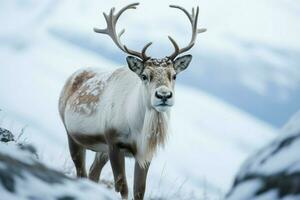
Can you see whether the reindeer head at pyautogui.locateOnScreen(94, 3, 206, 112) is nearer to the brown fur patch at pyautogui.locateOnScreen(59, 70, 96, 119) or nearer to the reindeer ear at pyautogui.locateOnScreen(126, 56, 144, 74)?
the reindeer ear at pyautogui.locateOnScreen(126, 56, 144, 74)

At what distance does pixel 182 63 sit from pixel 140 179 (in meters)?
1.68

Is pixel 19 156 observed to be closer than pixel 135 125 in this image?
Yes

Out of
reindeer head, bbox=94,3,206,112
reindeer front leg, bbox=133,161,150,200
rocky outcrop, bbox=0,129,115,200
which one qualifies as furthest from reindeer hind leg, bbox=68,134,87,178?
rocky outcrop, bbox=0,129,115,200

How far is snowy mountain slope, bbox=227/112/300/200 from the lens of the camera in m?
2.29

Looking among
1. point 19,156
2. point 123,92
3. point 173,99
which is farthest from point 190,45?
point 19,156

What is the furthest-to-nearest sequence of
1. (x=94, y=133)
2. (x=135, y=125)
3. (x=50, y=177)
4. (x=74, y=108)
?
1. (x=74, y=108)
2. (x=94, y=133)
3. (x=135, y=125)
4. (x=50, y=177)

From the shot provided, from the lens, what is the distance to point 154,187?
9.31 m

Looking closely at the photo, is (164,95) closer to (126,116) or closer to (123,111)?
(126,116)

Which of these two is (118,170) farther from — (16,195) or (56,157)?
(16,195)

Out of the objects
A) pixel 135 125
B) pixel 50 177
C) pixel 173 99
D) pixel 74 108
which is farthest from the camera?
pixel 74 108

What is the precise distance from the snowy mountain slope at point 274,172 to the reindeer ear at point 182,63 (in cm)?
668

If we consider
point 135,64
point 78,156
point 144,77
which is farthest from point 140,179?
point 78,156

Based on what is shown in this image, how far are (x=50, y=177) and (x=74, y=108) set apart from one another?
779 cm

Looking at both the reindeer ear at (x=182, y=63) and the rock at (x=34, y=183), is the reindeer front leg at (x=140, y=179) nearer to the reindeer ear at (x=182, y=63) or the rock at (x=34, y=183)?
the reindeer ear at (x=182, y=63)
